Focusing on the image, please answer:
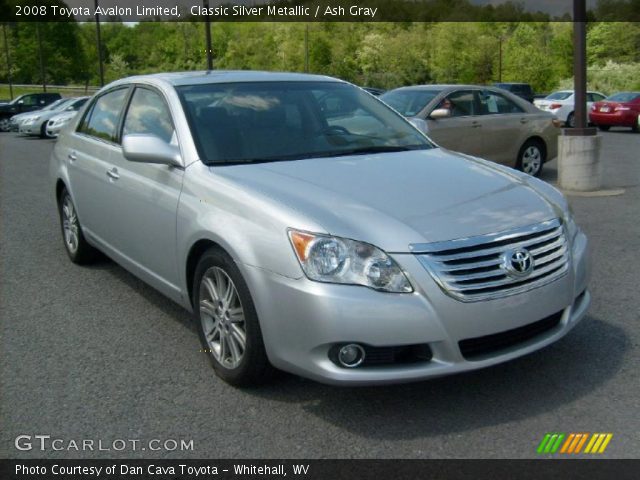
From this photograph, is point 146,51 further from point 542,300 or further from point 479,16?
point 542,300

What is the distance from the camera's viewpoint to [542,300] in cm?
354

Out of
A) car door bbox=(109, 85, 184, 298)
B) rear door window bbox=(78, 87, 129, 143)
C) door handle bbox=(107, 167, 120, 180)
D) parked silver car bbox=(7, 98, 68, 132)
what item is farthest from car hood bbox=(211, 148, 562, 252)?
parked silver car bbox=(7, 98, 68, 132)

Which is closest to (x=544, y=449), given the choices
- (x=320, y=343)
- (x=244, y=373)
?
(x=320, y=343)

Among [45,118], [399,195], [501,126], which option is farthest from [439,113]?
[45,118]

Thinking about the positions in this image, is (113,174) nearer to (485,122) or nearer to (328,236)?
(328,236)

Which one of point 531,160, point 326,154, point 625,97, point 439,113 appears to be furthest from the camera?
point 625,97

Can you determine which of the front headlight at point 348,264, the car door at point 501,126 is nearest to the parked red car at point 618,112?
the car door at point 501,126

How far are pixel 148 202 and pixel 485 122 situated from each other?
7.57 metres

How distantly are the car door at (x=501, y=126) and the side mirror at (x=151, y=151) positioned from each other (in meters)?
7.51

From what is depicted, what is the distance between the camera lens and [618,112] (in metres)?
24.3

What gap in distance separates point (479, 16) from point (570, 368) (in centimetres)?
9562

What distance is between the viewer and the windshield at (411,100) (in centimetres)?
1079

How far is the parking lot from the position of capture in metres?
3.29

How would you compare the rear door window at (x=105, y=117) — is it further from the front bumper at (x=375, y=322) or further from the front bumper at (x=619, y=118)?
the front bumper at (x=619, y=118)
